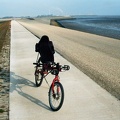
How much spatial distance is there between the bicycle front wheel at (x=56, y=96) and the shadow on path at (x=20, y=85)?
0.75 ft

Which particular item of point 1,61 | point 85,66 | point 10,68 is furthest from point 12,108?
point 1,61

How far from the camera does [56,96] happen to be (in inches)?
266

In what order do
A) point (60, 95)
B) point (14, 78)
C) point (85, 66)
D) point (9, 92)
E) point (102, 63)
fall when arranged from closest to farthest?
point (60, 95), point (9, 92), point (14, 78), point (85, 66), point (102, 63)

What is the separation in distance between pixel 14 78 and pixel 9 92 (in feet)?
5.70

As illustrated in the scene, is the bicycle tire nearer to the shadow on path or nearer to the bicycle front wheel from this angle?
the shadow on path

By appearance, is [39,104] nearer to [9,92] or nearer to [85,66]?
[9,92]

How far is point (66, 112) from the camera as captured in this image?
22.1ft

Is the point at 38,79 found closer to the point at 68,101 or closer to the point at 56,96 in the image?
the point at 68,101

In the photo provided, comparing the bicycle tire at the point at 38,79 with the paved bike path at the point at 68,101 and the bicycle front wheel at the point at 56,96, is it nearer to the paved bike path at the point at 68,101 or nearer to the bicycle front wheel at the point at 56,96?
the paved bike path at the point at 68,101

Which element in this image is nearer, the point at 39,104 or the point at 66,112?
the point at 66,112

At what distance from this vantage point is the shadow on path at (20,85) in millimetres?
7503

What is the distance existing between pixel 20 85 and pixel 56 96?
269 centimetres

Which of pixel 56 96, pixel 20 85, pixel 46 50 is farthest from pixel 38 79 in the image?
pixel 56 96

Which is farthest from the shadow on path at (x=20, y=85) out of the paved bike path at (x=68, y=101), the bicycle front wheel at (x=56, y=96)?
the bicycle front wheel at (x=56, y=96)
